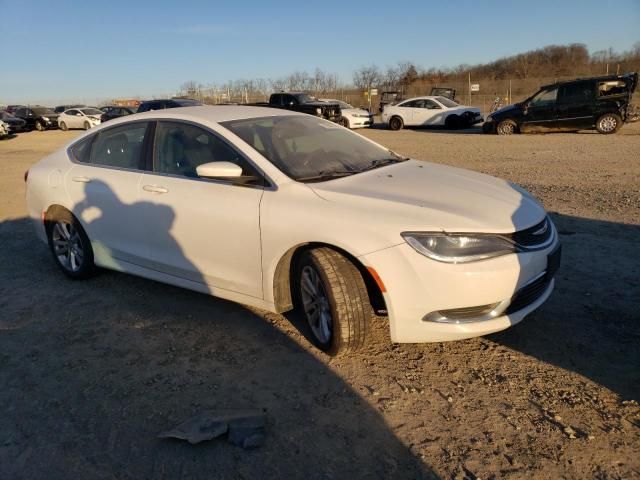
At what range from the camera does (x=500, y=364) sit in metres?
3.23

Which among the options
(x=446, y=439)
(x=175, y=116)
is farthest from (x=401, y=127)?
(x=446, y=439)

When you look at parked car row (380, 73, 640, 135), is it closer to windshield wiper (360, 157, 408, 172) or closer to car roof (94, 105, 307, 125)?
windshield wiper (360, 157, 408, 172)

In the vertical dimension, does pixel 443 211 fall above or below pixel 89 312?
above

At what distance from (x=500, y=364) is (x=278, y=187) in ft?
6.01

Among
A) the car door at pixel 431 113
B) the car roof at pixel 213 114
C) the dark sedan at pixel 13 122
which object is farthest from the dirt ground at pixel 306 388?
the dark sedan at pixel 13 122

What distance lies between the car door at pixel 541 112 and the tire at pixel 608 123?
1288 millimetres

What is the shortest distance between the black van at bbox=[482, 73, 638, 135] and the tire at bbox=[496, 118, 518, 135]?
0.67ft

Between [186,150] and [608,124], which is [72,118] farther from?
[186,150]

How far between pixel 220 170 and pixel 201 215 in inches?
16.3

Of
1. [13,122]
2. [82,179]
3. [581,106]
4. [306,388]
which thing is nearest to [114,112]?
[13,122]

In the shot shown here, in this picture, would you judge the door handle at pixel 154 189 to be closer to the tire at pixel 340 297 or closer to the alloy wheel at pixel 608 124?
the tire at pixel 340 297

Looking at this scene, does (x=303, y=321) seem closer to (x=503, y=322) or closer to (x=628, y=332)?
(x=503, y=322)

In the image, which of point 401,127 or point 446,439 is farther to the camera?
point 401,127

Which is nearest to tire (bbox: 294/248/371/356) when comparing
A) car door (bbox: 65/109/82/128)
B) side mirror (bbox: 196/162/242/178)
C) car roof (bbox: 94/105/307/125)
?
side mirror (bbox: 196/162/242/178)
